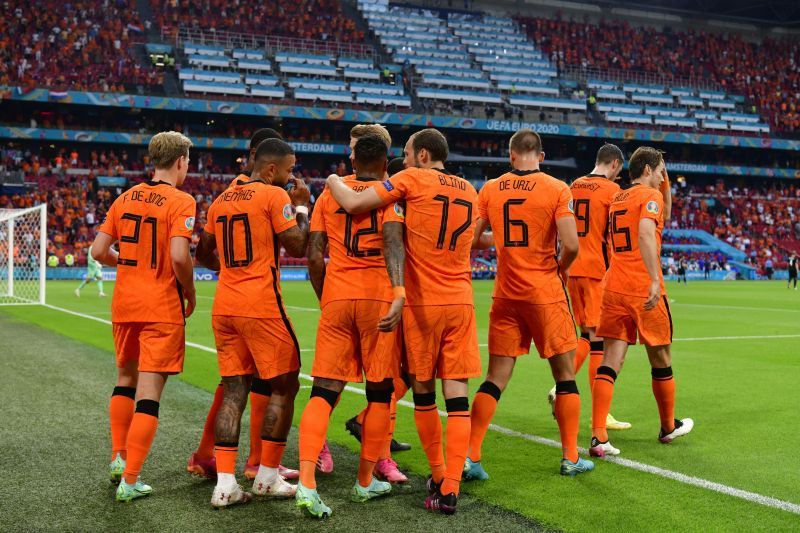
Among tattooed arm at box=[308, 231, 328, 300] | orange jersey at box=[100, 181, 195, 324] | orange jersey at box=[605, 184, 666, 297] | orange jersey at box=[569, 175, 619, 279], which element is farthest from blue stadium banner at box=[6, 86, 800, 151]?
tattooed arm at box=[308, 231, 328, 300]

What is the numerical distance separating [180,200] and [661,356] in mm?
4217

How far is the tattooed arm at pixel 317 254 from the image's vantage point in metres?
5.18

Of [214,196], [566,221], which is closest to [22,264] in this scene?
[214,196]

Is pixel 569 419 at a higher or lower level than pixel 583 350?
lower

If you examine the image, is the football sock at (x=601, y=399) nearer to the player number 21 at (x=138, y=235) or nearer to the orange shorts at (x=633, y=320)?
the orange shorts at (x=633, y=320)

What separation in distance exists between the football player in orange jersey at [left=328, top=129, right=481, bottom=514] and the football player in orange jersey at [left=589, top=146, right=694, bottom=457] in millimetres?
1890

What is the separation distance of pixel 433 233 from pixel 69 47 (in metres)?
49.7

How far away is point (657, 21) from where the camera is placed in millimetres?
71812

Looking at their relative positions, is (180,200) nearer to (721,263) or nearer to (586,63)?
(721,263)

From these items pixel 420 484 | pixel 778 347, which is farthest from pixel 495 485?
pixel 778 347

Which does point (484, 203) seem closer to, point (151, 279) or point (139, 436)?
point (151, 279)

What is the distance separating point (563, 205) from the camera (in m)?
Result: 5.65

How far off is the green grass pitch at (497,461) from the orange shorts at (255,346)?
88 centimetres

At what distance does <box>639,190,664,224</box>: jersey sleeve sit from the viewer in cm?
657
